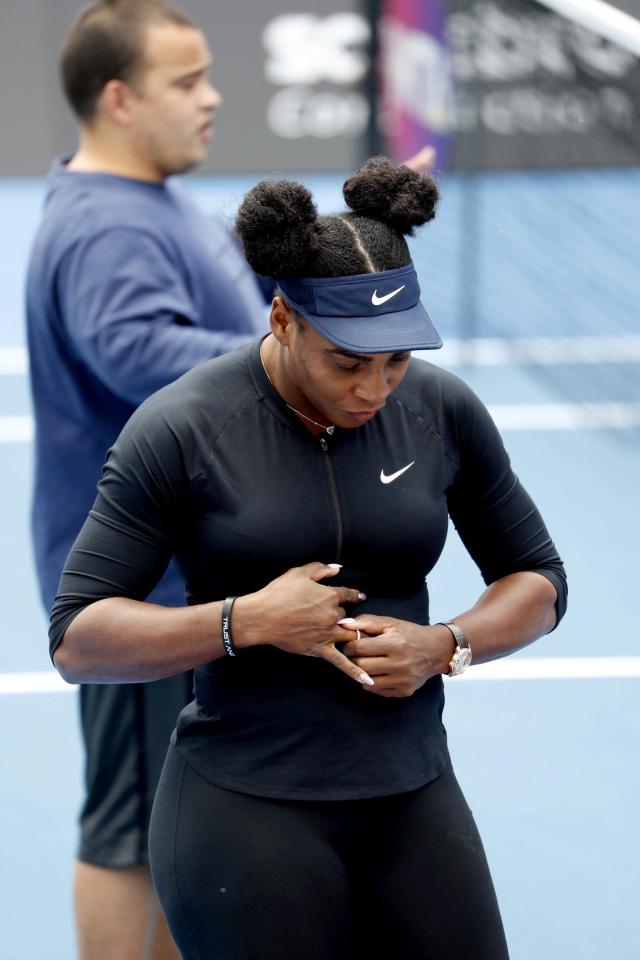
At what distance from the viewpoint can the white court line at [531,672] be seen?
16.2ft

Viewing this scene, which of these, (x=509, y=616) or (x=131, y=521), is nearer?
(x=131, y=521)

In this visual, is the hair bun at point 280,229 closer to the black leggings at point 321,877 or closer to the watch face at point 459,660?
the watch face at point 459,660

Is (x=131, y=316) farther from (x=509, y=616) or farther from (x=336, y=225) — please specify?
(x=509, y=616)

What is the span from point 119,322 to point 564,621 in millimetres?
2913

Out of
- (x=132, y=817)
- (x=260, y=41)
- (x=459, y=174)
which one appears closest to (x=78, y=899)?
(x=132, y=817)

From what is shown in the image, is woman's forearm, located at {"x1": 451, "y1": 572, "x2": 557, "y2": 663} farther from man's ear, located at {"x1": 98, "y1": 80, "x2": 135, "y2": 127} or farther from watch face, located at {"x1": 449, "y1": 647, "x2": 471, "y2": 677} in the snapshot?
man's ear, located at {"x1": 98, "y1": 80, "x2": 135, "y2": 127}

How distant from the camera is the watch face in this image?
7.31 ft

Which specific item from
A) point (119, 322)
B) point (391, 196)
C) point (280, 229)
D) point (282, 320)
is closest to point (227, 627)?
point (282, 320)

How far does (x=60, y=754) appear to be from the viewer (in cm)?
456

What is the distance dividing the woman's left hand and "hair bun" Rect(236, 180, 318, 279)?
542mm

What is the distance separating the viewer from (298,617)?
2.07 meters

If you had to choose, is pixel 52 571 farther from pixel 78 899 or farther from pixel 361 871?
pixel 361 871

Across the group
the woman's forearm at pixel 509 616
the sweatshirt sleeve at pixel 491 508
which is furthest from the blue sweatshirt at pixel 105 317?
the woman's forearm at pixel 509 616

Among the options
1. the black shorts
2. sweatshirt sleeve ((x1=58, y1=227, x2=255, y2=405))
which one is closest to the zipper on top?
sweatshirt sleeve ((x1=58, y1=227, x2=255, y2=405))
